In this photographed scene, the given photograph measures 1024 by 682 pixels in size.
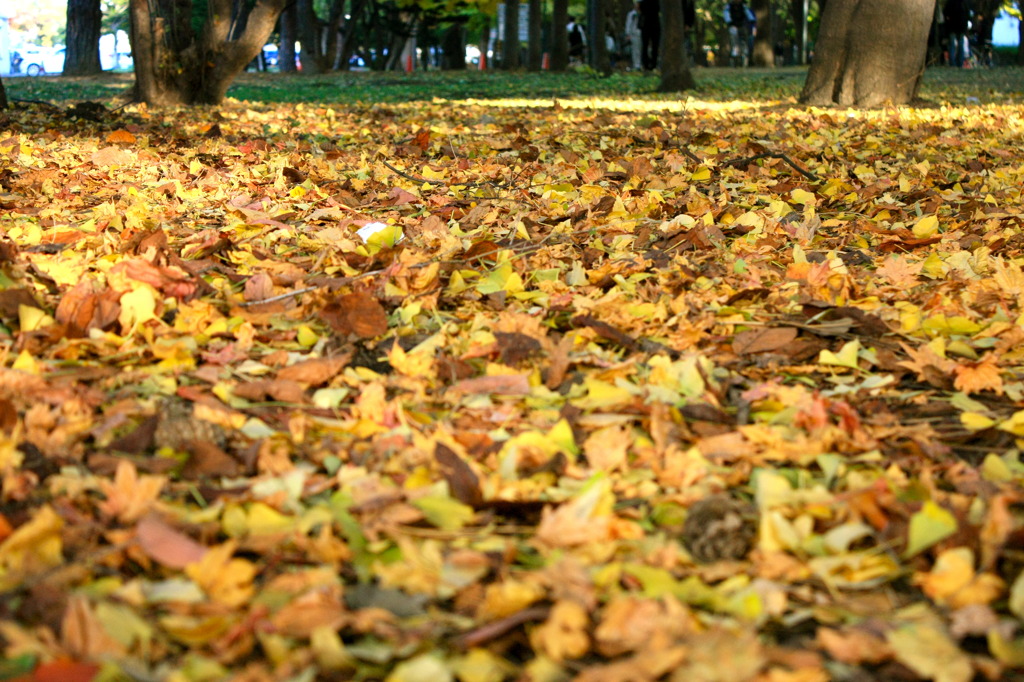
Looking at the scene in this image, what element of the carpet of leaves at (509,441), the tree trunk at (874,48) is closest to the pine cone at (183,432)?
the carpet of leaves at (509,441)

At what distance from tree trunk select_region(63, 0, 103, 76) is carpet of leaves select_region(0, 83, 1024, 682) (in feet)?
57.7

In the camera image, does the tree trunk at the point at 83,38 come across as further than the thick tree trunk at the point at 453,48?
No

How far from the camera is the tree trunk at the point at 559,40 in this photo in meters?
21.5

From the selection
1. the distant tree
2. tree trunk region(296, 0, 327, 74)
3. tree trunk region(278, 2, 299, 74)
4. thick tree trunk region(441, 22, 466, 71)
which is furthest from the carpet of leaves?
thick tree trunk region(441, 22, 466, 71)

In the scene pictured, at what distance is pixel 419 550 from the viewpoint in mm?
1621

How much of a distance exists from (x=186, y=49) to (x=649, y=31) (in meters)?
11.7

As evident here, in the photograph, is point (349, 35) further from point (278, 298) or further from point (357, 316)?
point (357, 316)

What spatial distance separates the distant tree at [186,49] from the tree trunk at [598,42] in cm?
927

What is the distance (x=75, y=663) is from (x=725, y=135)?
6.17 meters

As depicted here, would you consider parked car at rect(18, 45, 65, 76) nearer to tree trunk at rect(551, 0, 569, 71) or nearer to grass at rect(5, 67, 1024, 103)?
tree trunk at rect(551, 0, 569, 71)

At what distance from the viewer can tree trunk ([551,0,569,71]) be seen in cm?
2152

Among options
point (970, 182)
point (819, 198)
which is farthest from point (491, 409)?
point (970, 182)

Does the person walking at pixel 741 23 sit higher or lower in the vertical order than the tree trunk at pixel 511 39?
higher

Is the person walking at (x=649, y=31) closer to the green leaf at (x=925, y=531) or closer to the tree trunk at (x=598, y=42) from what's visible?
the tree trunk at (x=598, y=42)
